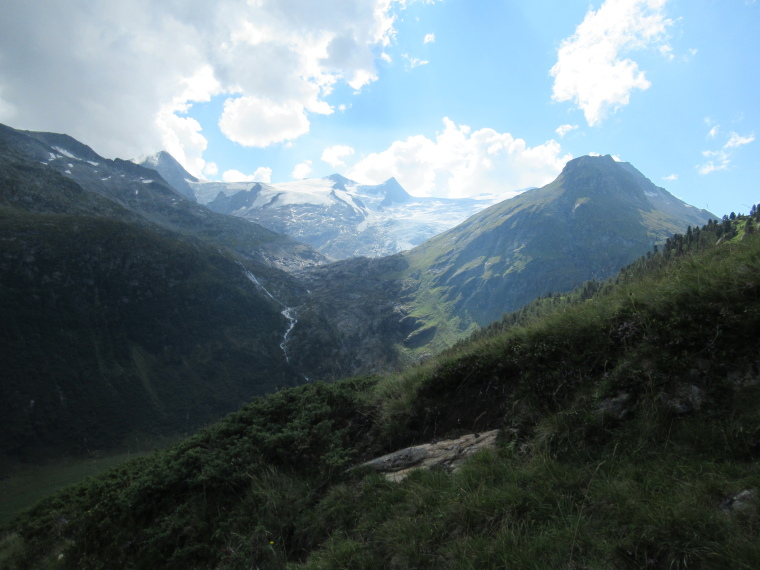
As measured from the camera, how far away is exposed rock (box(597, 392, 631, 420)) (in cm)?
525

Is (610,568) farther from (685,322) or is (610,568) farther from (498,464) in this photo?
(685,322)

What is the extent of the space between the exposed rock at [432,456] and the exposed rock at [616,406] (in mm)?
1776

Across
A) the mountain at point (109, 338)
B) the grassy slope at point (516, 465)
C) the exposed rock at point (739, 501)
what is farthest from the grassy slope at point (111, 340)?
the exposed rock at point (739, 501)

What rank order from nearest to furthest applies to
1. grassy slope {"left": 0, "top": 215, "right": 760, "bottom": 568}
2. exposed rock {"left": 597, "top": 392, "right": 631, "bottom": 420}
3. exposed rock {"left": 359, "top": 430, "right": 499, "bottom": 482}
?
grassy slope {"left": 0, "top": 215, "right": 760, "bottom": 568}
exposed rock {"left": 597, "top": 392, "right": 631, "bottom": 420}
exposed rock {"left": 359, "top": 430, "right": 499, "bottom": 482}

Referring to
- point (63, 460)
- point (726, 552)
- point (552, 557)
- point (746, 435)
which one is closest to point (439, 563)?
point (552, 557)

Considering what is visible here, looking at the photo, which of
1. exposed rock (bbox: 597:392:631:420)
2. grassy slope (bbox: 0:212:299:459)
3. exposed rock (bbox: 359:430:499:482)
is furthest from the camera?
grassy slope (bbox: 0:212:299:459)

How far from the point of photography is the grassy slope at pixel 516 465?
383cm

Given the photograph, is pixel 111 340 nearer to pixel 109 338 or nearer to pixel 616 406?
pixel 109 338

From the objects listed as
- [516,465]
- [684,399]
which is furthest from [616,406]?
[516,465]

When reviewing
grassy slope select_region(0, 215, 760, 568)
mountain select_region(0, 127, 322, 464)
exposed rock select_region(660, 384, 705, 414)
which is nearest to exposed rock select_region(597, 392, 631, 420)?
grassy slope select_region(0, 215, 760, 568)

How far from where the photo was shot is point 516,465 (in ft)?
17.1

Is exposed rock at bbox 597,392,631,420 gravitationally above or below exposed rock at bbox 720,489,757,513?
above

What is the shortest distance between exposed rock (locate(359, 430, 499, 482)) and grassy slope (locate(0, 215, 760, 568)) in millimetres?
341

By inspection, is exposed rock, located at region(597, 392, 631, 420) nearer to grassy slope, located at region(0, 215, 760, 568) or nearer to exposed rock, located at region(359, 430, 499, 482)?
grassy slope, located at region(0, 215, 760, 568)
